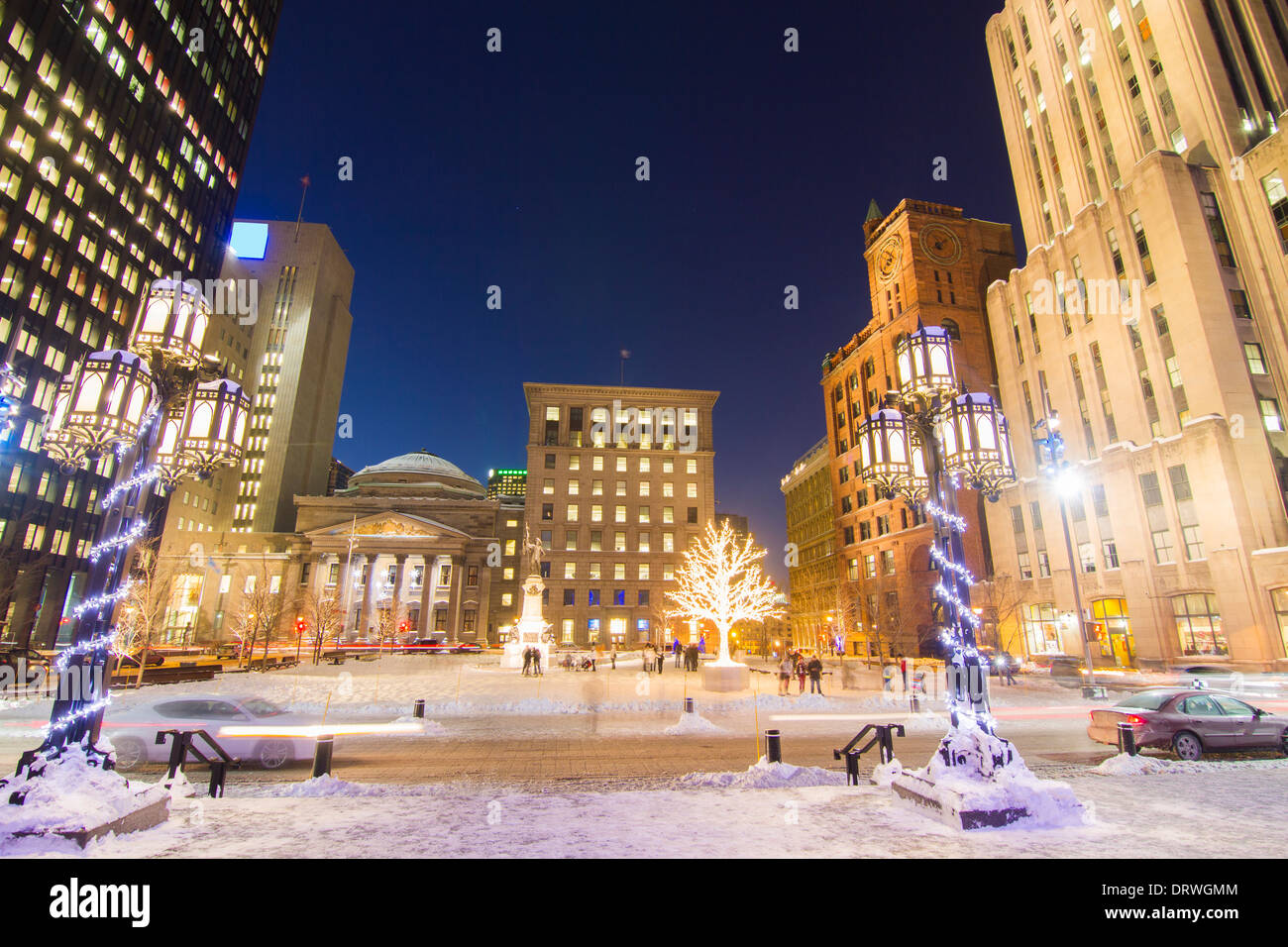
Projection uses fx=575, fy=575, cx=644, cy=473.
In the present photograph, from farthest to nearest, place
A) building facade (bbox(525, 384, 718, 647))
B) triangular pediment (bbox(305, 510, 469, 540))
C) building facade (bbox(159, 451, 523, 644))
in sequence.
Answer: triangular pediment (bbox(305, 510, 469, 540))
building facade (bbox(159, 451, 523, 644))
building facade (bbox(525, 384, 718, 647))

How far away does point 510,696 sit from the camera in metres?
22.4

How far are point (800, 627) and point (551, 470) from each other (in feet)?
144

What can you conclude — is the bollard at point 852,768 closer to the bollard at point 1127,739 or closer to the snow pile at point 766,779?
the snow pile at point 766,779

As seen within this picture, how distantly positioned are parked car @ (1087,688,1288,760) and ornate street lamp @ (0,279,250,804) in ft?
58.4

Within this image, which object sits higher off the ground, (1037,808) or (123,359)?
(123,359)

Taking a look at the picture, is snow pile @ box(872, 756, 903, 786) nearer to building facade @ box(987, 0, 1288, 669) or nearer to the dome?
building facade @ box(987, 0, 1288, 669)

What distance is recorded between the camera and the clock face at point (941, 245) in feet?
203

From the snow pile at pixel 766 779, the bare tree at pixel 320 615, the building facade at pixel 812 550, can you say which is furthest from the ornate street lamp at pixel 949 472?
Answer: the building facade at pixel 812 550

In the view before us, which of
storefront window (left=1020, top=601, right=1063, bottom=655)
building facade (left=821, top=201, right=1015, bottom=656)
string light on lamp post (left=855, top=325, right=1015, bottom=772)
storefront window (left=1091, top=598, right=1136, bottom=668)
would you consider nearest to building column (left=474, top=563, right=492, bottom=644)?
building facade (left=821, top=201, right=1015, bottom=656)

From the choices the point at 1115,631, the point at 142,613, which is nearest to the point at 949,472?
the point at 142,613

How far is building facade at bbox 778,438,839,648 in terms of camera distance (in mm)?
75438

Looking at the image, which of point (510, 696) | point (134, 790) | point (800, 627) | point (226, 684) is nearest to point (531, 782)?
point (134, 790)
